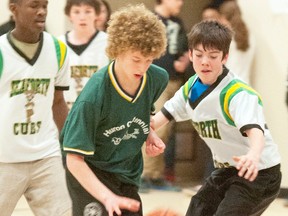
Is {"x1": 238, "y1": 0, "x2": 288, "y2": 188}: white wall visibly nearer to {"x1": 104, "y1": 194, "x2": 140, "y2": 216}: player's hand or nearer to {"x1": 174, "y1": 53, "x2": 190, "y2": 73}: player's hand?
{"x1": 174, "y1": 53, "x2": 190, "y2": 73}: player's hand

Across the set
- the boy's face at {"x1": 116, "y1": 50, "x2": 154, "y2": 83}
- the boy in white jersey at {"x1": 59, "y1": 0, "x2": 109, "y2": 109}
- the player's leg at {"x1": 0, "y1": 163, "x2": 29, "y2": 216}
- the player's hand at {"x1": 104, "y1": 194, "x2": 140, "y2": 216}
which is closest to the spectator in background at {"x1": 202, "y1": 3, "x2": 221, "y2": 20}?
the boy in white jersey at {"x1": 59, "y1": 0, "x2": 109, "y2": 109}

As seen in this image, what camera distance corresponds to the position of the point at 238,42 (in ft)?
24.9

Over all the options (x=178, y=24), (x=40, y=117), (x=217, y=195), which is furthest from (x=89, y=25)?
(x=217, y=195)

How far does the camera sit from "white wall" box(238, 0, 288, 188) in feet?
25.3

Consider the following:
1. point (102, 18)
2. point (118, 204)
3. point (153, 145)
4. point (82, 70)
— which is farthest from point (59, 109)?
point (102, 18)

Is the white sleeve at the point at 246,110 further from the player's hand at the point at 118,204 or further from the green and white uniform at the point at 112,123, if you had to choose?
the player's hand at the point at 118,204

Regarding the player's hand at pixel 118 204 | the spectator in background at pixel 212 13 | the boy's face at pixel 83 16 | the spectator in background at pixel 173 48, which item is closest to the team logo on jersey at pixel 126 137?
the player's hand at pixel 118 204

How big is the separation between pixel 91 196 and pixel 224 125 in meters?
0.89

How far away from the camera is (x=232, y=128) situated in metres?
4.22

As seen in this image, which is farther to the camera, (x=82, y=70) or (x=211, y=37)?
(x=82, y=70)

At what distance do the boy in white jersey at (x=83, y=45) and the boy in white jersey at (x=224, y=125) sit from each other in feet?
6.30

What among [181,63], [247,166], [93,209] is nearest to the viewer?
[247,166]

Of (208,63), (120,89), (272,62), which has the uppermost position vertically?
(208,63)

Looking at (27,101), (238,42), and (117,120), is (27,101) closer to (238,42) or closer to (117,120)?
(117,120)
